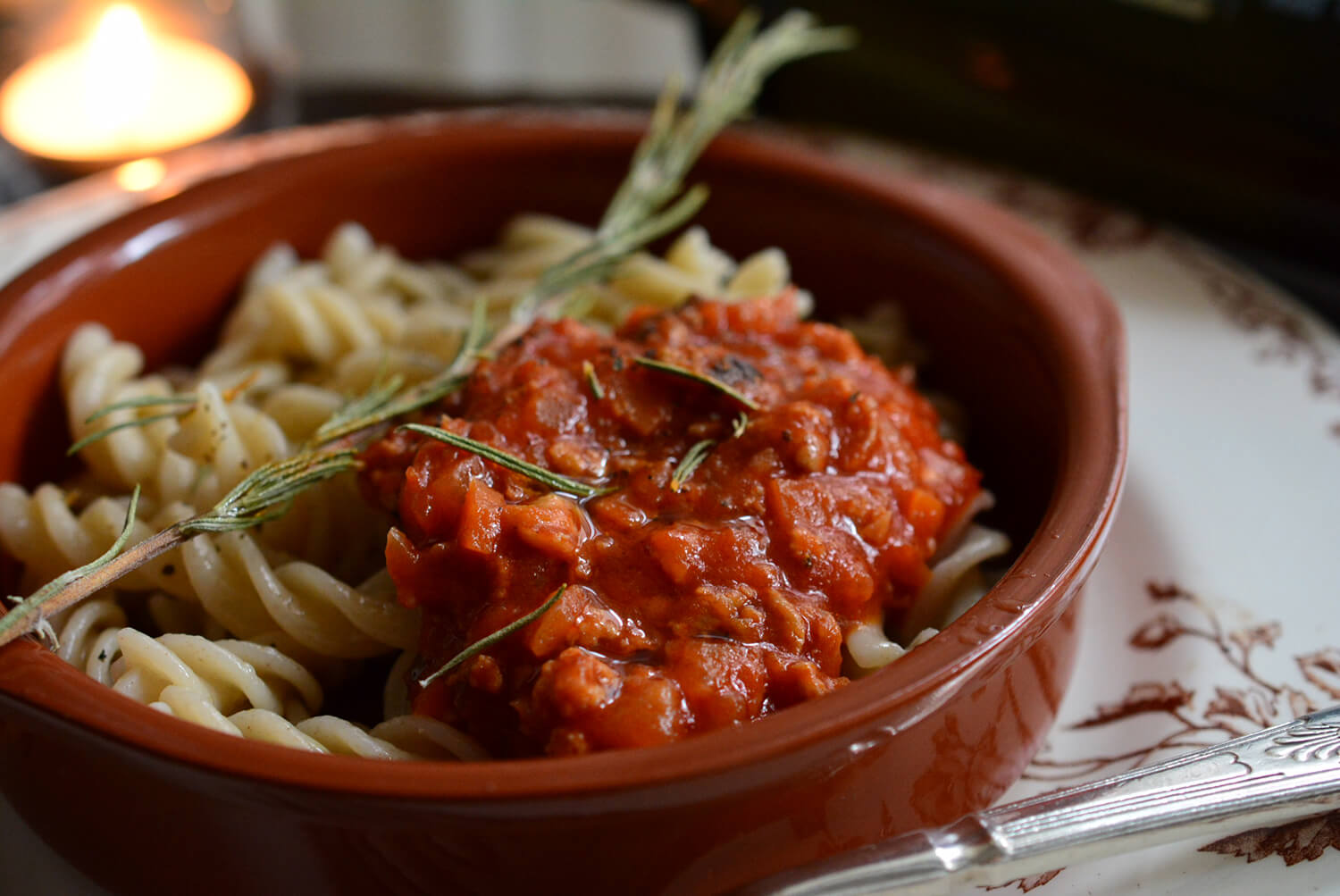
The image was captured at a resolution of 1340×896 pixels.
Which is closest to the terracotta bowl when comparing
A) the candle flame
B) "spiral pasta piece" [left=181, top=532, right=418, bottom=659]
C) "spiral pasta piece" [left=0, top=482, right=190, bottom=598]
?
"spiral pasta piece" [left=0, top=482, right=190, bottom=598]

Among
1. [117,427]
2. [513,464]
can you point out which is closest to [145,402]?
[117,427]

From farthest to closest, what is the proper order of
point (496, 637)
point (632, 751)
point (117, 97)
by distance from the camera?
point (117, 97) → point (496, 637) → point (632, 751)

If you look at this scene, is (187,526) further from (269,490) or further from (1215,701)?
(1215,701)

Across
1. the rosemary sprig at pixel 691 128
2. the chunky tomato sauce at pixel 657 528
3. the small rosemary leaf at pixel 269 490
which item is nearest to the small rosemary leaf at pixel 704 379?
the chunky tomato sauce at pixel 657 528

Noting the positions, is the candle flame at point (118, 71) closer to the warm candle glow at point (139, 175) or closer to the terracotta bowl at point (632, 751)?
the warm candle glow at point (139, 175)

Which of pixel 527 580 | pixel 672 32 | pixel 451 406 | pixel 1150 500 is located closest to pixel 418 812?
pixel 527 580
